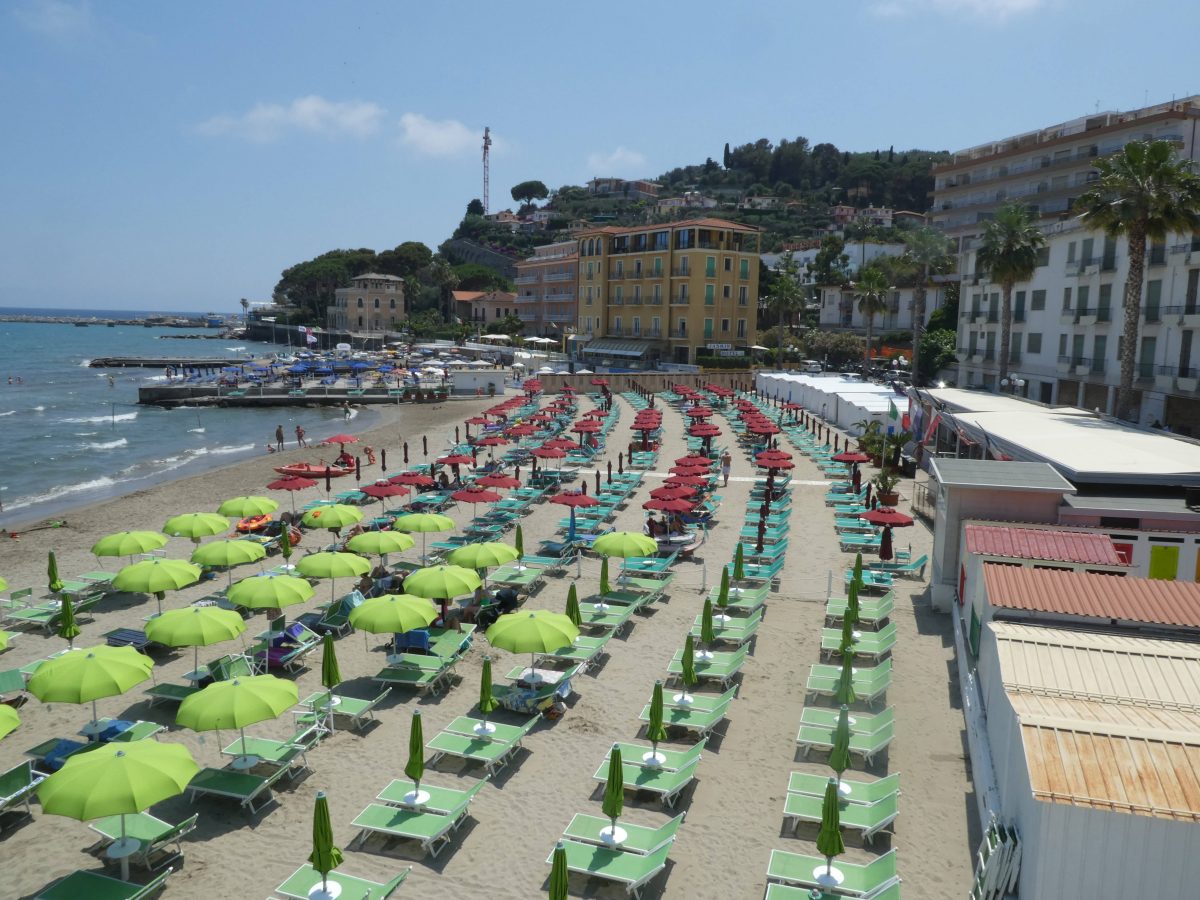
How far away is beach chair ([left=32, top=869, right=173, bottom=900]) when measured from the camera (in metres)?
8.05

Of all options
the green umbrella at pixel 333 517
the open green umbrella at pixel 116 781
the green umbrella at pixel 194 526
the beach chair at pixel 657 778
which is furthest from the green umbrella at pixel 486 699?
the green umbrella at pixel 194 526

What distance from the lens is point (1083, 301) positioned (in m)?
37.1

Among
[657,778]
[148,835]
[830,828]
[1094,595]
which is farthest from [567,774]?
[1094,595]

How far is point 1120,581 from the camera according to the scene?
12.0 metres

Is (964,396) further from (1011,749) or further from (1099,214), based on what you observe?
(1011,749)

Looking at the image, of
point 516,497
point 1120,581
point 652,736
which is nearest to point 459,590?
point 652,736

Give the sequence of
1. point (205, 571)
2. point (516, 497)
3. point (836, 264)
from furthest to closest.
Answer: point (836, 264)
point (516, 497)
point (205, 571)

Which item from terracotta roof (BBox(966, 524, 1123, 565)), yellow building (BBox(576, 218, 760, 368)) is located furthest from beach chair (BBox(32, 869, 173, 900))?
yellow building (BBox(576, 218, 760, 368))

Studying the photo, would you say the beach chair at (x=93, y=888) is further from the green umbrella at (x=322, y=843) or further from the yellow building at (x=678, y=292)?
the yellow building at (x=678, y=292)

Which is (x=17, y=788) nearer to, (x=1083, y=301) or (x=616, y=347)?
(x=1083, y=301)

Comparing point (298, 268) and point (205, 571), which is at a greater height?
point (298, 268)

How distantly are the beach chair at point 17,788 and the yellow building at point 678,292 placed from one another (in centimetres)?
6260

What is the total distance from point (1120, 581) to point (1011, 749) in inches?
201

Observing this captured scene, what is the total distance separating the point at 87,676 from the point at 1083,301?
130 ft
